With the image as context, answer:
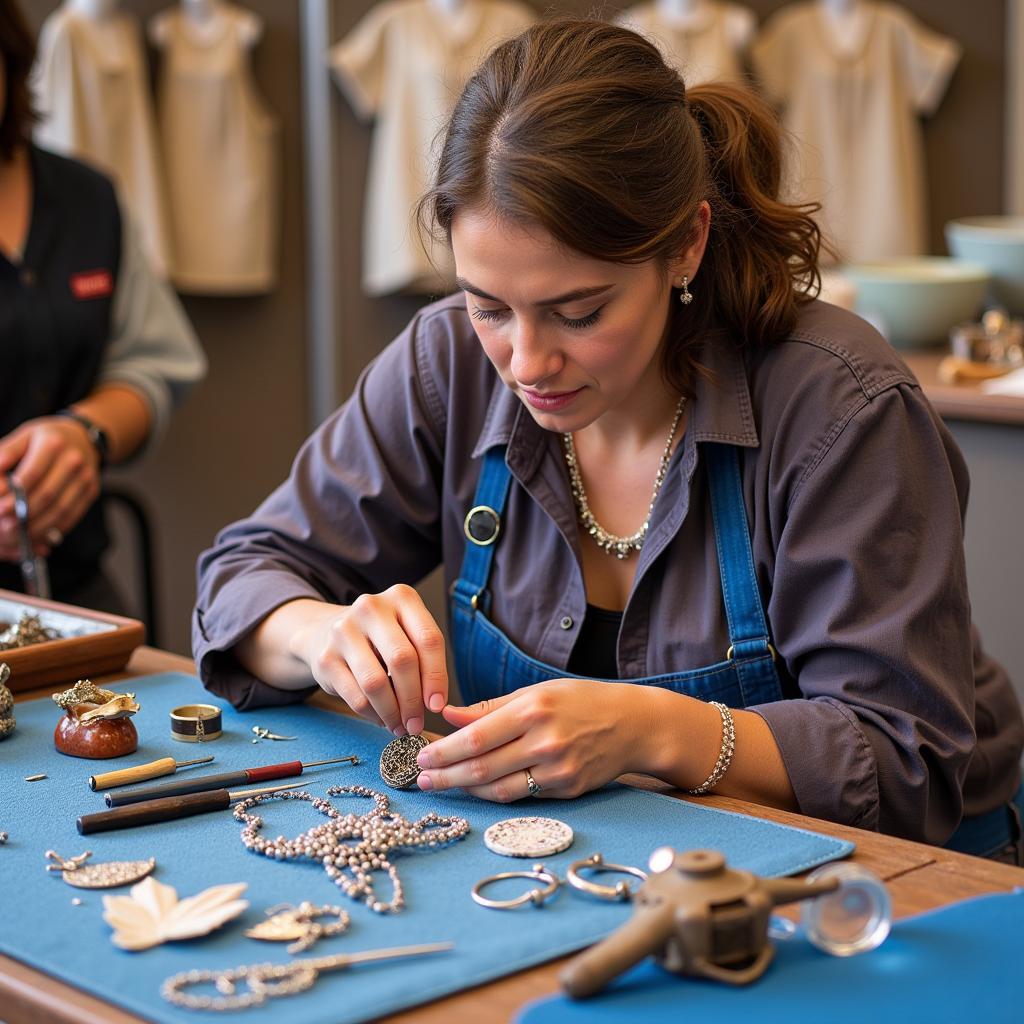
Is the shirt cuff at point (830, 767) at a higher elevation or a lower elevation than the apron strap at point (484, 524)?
lower

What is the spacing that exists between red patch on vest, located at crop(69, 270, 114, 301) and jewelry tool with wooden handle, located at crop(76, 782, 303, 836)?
151 centimetres

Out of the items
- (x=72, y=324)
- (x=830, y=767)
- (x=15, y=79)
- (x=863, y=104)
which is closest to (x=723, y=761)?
(x=830, y=767)

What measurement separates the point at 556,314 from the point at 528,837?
47 cm

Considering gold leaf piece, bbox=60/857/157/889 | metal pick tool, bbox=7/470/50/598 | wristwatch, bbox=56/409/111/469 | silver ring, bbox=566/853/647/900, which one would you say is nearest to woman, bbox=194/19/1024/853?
silver ring, bbox=566/853/647/900

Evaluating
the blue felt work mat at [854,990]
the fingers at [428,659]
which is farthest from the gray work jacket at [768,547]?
the blue felt work mat at [854,990]

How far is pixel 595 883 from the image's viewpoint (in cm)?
99

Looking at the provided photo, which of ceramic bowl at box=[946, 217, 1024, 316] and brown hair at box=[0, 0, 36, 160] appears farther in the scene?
ceramic bowl at box=[946, 217, 1024, 316]

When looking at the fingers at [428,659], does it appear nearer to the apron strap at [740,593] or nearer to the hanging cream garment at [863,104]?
the apron strap at [740,593]

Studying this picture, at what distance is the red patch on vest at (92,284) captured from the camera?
96.5 inches

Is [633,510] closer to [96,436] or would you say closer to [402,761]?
[402,761]

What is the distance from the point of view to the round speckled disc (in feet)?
3.41

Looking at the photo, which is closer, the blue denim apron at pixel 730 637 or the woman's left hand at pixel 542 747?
the woman's left hand at pixel 542 747

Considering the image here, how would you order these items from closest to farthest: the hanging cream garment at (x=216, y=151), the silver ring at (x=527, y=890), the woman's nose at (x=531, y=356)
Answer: the silver ring at (x=527, y=890) → the woman's nose at (x=531, y=356) → the hanging cream garment at (x=216, y=151)

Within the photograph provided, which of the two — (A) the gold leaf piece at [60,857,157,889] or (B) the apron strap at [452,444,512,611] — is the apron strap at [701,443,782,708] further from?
(A) the gold leaf piece at [60,857,157,889]
